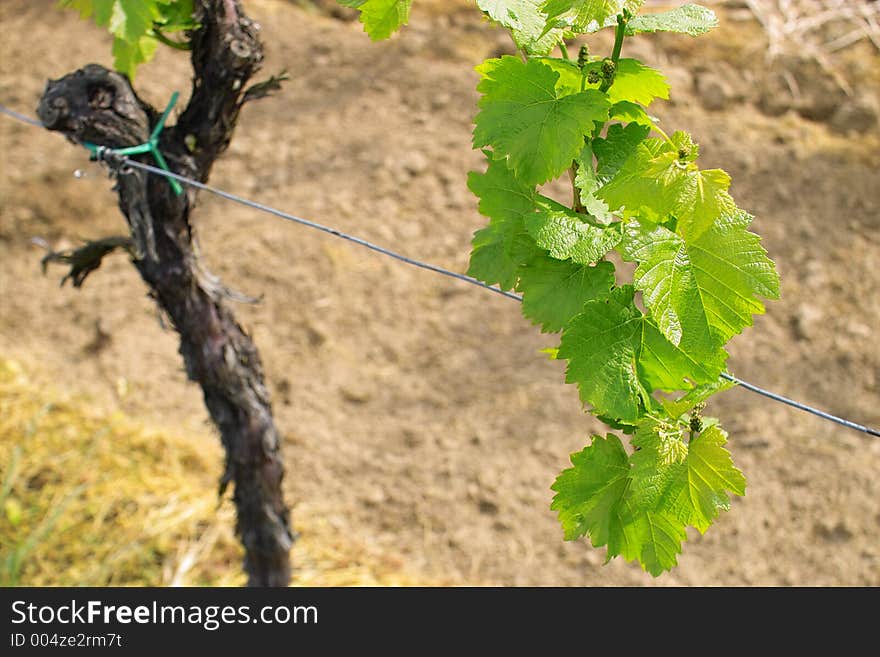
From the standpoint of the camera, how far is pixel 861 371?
10.7 ft

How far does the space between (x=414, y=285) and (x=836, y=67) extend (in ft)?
7.00

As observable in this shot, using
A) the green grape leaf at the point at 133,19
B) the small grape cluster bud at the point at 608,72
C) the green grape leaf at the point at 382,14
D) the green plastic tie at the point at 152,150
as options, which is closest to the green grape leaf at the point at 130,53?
the green grape leaf at the point at 133,19

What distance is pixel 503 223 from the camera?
1186 mm

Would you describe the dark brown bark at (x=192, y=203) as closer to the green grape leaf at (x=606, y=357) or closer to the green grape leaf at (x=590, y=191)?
the green grape leaf at (x=590, y=191)

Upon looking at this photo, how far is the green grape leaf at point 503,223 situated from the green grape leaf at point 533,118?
0.07 meters

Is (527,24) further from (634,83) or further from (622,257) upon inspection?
(622,257)

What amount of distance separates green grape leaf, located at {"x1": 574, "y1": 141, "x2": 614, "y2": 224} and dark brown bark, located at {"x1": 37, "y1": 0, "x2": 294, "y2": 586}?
90 cm

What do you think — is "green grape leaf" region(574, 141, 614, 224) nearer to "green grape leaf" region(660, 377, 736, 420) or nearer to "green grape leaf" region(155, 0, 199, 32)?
"green grape leaf" region(660, 377, 736, 420)

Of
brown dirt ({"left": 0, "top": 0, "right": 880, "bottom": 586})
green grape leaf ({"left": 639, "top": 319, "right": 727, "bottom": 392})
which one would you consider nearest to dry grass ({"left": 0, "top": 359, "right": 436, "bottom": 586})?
brown dirt ({"left": 0, "top": 0, "right": 880, "bottom": 586})

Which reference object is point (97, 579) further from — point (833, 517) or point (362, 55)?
point (362, 55)

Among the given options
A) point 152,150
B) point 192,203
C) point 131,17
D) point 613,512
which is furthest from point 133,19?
point 613,512

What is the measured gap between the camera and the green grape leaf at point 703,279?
991 millimetres

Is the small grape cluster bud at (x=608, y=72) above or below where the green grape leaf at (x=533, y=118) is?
above

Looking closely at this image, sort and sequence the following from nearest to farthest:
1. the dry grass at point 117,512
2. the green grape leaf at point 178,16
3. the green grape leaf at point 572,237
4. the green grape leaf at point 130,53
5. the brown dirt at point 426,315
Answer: the green grape leaf at point 572,237 → the green grape leaf at point 178,16 → the green grape leaf at point 130,53 → the dry grass at point 117,512 → the brown dirt at point 426,315
